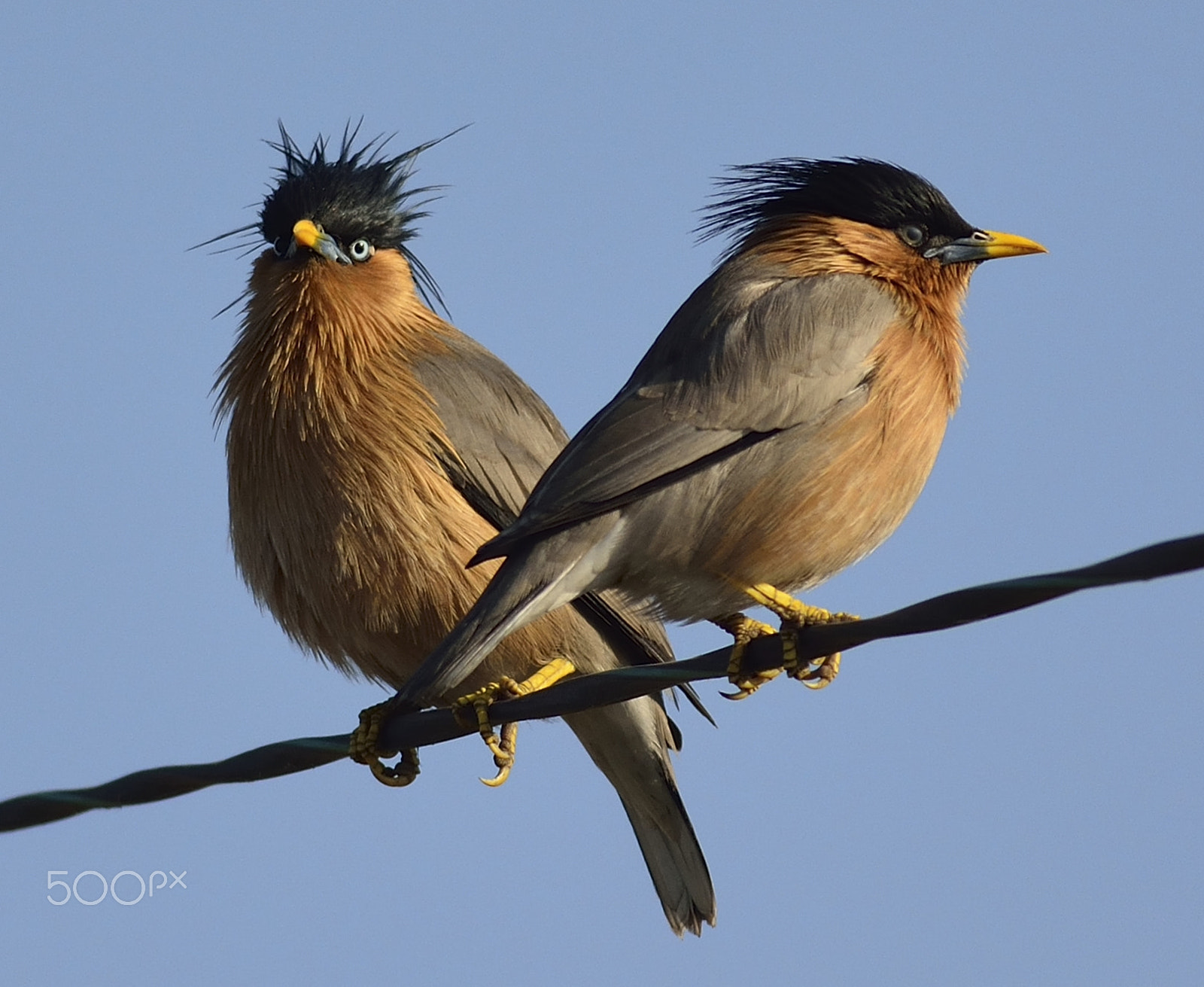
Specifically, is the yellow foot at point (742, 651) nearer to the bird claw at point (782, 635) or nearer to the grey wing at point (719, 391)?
the bird claw at point (782, 635)

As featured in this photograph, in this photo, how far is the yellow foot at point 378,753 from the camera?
17.0 feet

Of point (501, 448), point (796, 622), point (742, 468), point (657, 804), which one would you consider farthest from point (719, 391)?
point (657, 804)

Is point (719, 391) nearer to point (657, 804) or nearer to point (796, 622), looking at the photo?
point (796, 622)

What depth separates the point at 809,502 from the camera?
4.98 metres

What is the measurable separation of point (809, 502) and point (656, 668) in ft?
4.54

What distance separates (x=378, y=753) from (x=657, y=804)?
1716mm

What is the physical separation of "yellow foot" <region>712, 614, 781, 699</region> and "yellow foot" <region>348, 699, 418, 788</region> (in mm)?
1092

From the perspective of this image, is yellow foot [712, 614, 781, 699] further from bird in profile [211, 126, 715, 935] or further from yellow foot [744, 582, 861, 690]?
bird in profile [211, 126, 715, 935]

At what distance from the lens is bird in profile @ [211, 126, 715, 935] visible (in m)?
6.08

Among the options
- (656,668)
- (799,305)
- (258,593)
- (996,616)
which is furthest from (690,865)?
(996,616)

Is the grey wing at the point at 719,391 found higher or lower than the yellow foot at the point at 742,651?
higher

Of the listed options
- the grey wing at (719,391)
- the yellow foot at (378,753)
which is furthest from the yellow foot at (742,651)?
the yellow foot at (378,753)

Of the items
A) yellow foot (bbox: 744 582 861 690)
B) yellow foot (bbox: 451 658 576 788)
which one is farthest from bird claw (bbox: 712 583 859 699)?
yellow foot (bbox: 451 658 576 788)

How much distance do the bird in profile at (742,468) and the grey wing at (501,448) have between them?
0.86m
